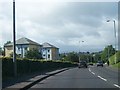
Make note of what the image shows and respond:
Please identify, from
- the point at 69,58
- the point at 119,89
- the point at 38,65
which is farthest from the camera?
the point at 69,58

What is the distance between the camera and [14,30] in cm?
3006

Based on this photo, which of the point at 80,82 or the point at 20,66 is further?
the point at 20,66

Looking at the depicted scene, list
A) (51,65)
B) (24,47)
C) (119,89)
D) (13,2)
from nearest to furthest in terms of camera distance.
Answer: (119,89) < (13,2) < (51,65) < (24,47)

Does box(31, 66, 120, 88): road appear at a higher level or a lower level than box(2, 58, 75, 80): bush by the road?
lower

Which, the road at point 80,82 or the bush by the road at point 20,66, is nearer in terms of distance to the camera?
the road at point 80,82

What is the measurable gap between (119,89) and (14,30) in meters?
13.0

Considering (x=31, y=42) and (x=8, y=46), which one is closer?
(x=8, y=46)

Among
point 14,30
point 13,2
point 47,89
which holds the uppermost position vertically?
point 13,2

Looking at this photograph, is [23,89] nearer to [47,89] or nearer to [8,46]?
[47,89]

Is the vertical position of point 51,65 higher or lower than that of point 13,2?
lower

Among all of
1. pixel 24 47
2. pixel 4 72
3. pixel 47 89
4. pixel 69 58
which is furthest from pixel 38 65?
pixel 24 47

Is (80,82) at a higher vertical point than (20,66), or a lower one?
lower

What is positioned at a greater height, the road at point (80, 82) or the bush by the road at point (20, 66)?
the bush by the road at point (20, 66)

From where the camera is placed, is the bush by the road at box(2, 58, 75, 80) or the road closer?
the road
